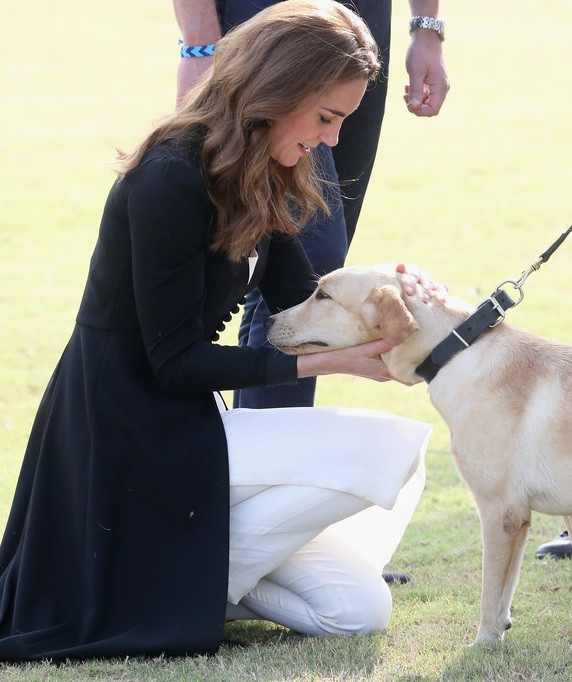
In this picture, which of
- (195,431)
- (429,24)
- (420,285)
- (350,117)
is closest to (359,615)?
(195,431)

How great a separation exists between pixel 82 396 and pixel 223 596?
78cm

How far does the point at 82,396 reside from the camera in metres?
3.53

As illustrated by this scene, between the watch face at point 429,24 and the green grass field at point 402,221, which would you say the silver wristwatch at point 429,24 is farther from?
the green grass field at point 402,221

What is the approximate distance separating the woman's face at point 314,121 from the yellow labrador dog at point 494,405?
50 cm

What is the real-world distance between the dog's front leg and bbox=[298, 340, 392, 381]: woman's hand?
0.57 meters

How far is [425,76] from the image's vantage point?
14.6 feet

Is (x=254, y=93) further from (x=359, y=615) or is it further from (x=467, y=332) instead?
(x=359, y=615)

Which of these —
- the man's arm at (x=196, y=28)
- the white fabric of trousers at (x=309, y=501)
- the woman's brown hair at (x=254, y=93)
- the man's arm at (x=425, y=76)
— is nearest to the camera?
the woman's brown hair at (x=254, y=93)

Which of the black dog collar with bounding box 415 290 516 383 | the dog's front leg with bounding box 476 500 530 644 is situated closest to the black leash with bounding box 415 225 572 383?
the black dog collar with bounding box 415 290 516 383

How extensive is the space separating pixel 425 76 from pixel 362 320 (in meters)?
1.32

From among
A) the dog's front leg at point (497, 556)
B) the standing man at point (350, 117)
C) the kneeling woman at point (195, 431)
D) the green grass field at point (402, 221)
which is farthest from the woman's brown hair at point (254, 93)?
the dog's front leg at point (497, 556)

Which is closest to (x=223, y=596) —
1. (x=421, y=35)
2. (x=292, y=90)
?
(x=292, y=90)

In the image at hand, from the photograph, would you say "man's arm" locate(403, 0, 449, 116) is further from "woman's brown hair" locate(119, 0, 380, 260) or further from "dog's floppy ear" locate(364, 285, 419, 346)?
"dog's floppy ear" locate(364, 285, 419, 346)

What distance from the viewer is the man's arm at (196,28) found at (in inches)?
158
